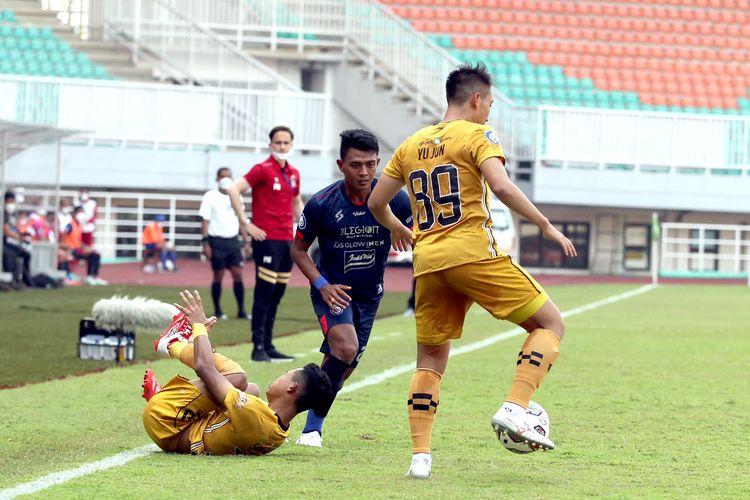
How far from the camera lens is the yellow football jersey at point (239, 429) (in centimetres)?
709

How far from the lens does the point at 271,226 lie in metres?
12.7

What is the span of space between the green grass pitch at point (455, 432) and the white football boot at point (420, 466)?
0.06 meters

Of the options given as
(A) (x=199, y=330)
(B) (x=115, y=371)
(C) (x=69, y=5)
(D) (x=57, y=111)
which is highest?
(C) (x=69, y=5)

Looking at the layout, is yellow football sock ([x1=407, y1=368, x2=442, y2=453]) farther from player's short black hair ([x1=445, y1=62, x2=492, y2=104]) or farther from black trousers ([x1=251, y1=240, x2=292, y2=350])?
black trousers ([x1=251, y1=240, x2=292, y2=350])

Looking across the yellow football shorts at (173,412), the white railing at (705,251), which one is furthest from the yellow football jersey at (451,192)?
the white railing at (705,251)

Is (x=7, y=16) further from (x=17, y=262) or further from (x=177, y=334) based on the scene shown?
(x=177, y=334)

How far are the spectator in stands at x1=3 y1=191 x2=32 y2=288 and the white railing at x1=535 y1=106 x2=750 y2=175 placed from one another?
46.4ft

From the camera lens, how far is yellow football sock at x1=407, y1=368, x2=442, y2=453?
21.9ft

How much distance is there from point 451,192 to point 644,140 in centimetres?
2946

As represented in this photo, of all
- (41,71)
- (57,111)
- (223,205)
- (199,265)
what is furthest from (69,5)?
(223,205)

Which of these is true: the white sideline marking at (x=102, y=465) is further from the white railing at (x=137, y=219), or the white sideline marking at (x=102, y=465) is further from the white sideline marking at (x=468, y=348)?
the white railing at (x=137, y=219)

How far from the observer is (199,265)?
33.8 m

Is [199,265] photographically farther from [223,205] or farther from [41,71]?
[223,205]

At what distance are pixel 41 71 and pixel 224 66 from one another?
451cm
